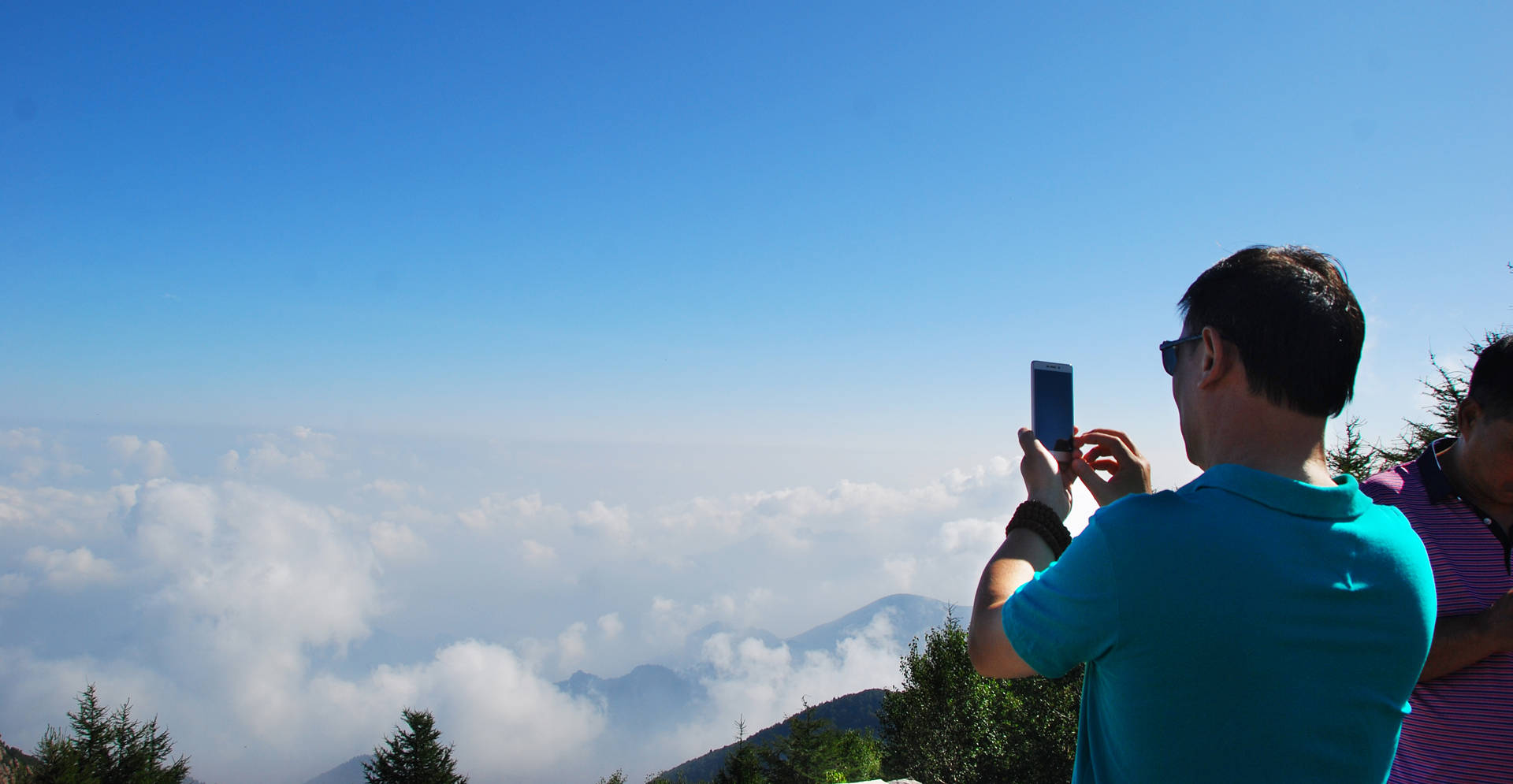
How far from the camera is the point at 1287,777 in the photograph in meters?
1.30

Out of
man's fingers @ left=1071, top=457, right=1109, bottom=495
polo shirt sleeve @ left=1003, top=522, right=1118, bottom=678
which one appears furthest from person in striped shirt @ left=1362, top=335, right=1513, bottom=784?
polo shirt sleeve @ left=1003, top=522, right=1118, bottom=678

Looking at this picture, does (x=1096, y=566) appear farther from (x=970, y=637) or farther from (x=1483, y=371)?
(x=1483, y=371)

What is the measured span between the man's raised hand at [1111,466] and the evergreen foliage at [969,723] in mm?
32654

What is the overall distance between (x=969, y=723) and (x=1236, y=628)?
4728 centimetres

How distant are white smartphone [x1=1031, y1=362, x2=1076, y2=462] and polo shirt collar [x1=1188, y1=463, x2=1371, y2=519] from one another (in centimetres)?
67

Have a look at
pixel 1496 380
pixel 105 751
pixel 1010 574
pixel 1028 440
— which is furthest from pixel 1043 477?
pixel 105 751

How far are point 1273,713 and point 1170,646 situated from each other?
9.0 inches

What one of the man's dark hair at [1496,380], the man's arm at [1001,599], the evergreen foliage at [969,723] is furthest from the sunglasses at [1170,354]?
the evergreen foliage at [969,723]

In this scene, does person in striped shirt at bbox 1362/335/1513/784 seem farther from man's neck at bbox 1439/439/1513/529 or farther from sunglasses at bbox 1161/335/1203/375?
sunglasses at bbox 1161/335/1203/375

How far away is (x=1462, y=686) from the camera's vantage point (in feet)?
7.70

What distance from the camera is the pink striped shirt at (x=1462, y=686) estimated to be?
7.60ft

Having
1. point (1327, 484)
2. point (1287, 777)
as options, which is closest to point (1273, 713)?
point (1287, 777)

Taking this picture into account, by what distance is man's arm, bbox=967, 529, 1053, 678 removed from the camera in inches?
58.1

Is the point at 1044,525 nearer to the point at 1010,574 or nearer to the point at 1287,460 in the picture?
the point at 1010,574
